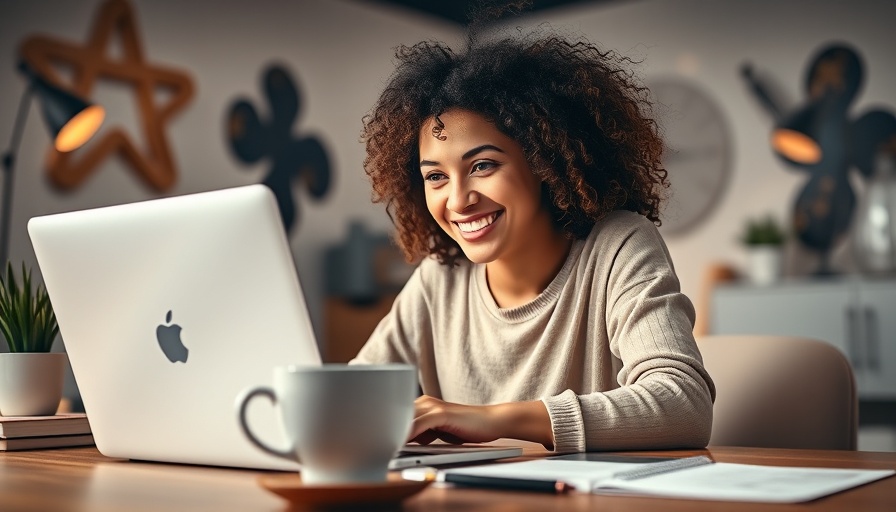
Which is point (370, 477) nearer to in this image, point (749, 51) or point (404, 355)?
point (404, 355)

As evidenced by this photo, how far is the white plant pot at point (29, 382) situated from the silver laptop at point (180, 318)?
0.74ft

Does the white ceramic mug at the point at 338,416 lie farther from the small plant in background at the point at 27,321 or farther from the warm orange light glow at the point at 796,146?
the warm orange light glow at the point at 796,146

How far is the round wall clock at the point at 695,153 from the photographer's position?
15.1 ft

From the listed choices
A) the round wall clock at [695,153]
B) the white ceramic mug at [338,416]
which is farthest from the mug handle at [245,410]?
the round wall clock at [695,153]

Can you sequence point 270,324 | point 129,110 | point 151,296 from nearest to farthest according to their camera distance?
1. point 270,324
2. point 151,296
3. point 129,110

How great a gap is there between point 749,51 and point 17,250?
129 inches

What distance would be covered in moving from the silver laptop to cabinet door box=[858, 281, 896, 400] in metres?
3.21

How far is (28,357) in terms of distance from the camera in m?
1.31

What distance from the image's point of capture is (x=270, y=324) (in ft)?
2.82

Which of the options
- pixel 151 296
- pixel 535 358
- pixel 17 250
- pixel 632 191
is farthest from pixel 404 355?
pixel 17 250

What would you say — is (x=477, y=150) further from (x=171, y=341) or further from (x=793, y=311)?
(x=793, y=311)

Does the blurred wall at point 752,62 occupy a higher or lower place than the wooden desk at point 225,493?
higher

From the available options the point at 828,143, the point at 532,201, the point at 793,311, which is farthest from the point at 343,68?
the point at 532,201

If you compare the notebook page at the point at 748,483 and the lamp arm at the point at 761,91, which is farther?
the lamp arm at the point at 761,91
